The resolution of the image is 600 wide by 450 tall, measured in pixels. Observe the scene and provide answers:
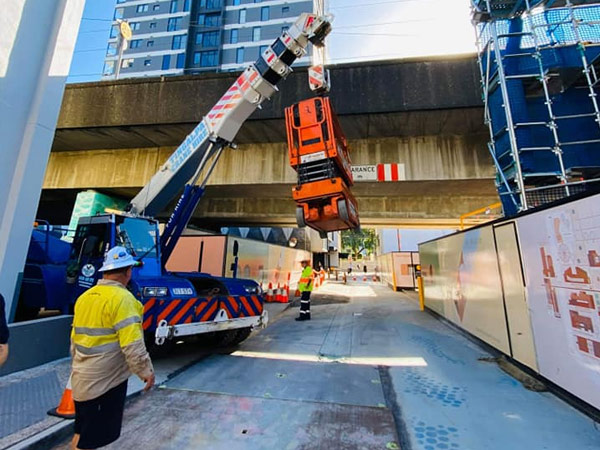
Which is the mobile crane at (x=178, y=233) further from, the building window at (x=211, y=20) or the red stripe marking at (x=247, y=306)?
the building window at (x=211, y=20)

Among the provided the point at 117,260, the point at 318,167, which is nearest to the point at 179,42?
the point at 318,167

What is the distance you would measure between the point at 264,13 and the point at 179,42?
13102mm

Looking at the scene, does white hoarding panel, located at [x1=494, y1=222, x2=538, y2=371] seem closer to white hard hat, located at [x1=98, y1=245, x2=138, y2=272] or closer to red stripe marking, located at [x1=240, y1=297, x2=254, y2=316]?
red stripe marking, located at [x1=240, y1=297, x2=254, y2=316]

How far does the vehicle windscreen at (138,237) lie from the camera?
15.3ft

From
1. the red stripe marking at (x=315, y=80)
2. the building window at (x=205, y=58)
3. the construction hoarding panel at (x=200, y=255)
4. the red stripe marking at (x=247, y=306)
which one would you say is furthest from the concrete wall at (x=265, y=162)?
the building window at (x=205, y=58)

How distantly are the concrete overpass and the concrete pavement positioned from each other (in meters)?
5.47

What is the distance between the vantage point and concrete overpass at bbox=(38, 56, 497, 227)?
7.17m

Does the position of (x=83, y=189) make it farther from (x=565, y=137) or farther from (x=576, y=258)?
(x=565, y=137)

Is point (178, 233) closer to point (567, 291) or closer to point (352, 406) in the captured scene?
point (352, 406)

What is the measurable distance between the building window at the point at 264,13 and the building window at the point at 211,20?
6.75 metres

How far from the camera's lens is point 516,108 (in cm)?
512

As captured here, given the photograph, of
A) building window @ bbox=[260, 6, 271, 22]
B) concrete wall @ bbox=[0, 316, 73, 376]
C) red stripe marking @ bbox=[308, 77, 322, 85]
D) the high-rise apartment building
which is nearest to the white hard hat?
concrete wall @ bbox=[0, 316, 73, 376]

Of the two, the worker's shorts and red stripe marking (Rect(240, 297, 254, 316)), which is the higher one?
red stripe marking (Rect(240, 297, 254, 316))

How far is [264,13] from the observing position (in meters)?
37.3
